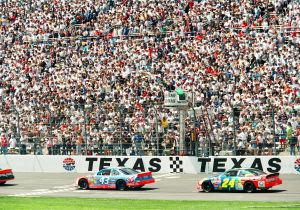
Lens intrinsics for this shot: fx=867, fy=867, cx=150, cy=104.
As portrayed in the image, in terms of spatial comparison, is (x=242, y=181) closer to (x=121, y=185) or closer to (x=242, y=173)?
(x=242, y=173)

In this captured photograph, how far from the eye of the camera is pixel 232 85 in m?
45.8

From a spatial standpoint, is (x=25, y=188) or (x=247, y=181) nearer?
(x=247, y=181)

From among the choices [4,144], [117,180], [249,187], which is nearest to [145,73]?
[4,144]

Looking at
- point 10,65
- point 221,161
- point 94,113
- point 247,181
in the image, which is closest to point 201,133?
point 221,161

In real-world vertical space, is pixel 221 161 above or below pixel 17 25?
below

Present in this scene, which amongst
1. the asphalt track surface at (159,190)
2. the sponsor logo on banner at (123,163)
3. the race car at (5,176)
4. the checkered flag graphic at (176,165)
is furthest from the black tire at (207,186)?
the race car at (5,176)

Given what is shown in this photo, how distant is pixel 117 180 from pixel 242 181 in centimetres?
567

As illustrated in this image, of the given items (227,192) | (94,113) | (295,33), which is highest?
(295,33)

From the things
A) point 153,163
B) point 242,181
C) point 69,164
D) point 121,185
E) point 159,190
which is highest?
point 153,163

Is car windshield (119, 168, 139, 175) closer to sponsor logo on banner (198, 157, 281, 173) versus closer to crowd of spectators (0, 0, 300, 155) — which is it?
crowd of spectators (0, 0, 300, 155)

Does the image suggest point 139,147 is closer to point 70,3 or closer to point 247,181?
point 247,181

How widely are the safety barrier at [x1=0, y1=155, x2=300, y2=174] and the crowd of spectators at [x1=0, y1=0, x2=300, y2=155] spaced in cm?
48

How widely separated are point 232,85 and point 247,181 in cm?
1266

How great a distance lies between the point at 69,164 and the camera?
45750mm
